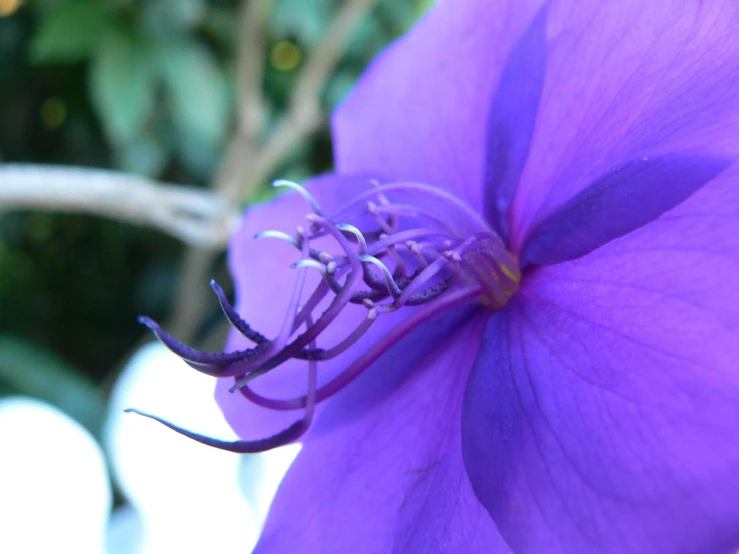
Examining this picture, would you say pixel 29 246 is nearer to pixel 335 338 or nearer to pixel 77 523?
pixel 77 523

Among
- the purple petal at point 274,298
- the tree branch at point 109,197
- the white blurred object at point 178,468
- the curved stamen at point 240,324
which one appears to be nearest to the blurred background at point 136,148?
the tree branch at point 109,197

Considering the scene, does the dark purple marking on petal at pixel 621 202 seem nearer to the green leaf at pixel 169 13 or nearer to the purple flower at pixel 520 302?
the purple flower at pixel 520 302

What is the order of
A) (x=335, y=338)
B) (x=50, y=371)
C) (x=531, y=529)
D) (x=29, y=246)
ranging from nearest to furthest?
(x=531, y=529) < (x=335, y=338) < (x=50, y=371) < (x=29, y=246)

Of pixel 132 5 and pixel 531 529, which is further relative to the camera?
pixel 132 5

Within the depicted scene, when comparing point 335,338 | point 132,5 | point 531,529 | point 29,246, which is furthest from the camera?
point 29,246

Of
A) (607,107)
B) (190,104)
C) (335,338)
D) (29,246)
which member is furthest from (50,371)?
(607,107)

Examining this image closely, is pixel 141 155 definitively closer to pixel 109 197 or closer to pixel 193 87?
pixel 193 87

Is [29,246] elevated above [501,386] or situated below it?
above
